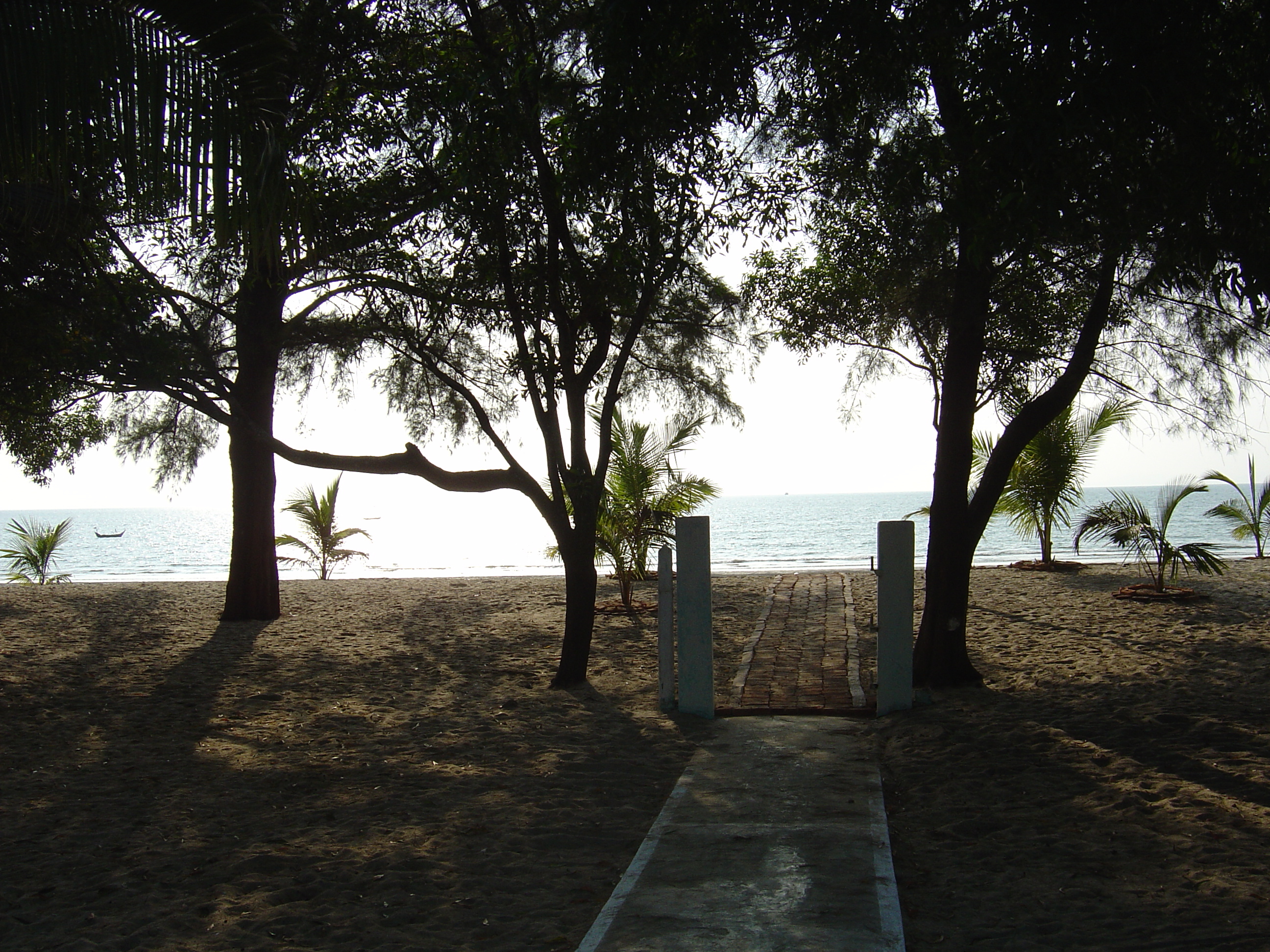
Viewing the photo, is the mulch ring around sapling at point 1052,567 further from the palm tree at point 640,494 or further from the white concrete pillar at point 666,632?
the white concrete pillar at point 666,632

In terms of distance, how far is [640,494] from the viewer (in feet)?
39.8

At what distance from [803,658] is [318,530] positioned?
11147 millimetres

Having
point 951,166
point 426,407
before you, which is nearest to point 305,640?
point 426,407

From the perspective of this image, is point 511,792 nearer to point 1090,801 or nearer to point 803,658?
point 1090,801

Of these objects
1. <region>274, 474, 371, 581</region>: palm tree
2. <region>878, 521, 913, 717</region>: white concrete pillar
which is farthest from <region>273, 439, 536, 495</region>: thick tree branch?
<region>274, 474, 371, 581</region>: palm tree

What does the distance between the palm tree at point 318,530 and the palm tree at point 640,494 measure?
6127 millimetres

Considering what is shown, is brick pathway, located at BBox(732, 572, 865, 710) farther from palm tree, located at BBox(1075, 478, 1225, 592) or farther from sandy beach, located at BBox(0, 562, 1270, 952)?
palm tree, located at BBox(1075, 478, 1225, 592)

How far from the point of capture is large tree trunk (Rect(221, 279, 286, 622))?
10.5 m

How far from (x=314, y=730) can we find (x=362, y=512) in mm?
119880

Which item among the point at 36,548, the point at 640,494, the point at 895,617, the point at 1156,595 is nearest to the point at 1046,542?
the point at 1156,595

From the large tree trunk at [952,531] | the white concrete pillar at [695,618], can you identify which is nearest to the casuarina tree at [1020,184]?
the large tree trunk at [952,531]

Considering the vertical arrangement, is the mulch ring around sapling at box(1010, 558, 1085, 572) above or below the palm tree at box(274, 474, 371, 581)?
below

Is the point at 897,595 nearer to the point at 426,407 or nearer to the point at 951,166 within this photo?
the point at 951,166

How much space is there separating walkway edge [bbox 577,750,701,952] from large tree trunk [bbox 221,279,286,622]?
7649mm
